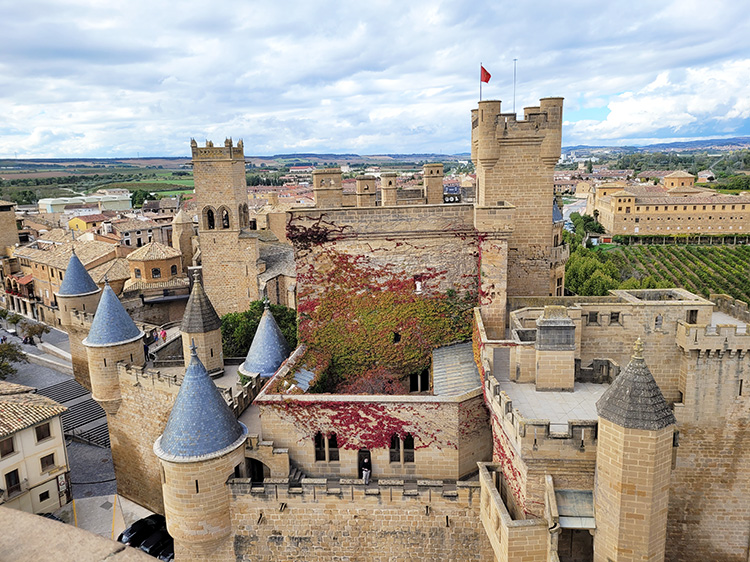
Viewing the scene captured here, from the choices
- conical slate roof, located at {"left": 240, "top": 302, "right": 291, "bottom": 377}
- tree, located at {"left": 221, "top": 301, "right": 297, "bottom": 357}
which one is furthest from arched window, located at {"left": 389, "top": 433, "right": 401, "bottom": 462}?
tree, located at {"left": 221, "top": 301, "right": 297, "bottom": 357}

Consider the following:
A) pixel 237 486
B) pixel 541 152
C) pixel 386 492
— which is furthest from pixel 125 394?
pixel 541 152

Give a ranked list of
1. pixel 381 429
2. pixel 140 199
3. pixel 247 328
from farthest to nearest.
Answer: pixel 140 199 → pixel 247 328 → pixel 381 429

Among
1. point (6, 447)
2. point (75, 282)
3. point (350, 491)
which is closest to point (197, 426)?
point (350, 491)

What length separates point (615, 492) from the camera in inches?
464

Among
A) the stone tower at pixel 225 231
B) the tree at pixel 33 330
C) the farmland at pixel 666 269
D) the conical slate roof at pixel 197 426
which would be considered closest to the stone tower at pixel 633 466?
the conical slate roof at pixel 197 426

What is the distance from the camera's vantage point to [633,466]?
1148 centimetres

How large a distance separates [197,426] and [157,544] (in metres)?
10.3

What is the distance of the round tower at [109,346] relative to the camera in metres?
24.6

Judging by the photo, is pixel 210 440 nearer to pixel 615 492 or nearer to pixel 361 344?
pixel 361 344

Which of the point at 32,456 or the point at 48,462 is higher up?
the point at 32,456

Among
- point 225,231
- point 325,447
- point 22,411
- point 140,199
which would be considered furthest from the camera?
point 140,199

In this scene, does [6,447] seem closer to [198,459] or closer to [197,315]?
[197,315]

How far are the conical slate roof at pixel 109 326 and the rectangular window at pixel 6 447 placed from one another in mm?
5337

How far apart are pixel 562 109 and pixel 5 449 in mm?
27618
